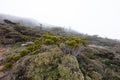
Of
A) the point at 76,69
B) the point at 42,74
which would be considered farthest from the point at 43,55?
the point at 76,69

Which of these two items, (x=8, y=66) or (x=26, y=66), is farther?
(x=8, y=66)

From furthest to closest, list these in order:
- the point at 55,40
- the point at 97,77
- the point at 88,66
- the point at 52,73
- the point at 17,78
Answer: the point at 55,40 < the point at 88,66 < the point at 97,77 < the point at 17,78 < the point at 52,73

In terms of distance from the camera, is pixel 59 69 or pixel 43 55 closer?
pixel 59 69

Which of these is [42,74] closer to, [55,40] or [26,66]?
[26,66]

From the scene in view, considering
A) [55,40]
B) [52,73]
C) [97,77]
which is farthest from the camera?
[55,40]

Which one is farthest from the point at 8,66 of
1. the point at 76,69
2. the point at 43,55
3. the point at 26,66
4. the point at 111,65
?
the point at 111,65

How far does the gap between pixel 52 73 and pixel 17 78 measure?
2.18m

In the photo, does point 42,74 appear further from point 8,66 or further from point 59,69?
point 8,66

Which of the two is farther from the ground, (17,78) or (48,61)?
(48,61)

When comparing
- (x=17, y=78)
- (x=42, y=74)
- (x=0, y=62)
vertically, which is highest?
(x=42, y=74)

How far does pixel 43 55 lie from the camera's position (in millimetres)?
10906

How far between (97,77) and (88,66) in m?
1.16

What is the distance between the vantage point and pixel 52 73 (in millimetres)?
9789

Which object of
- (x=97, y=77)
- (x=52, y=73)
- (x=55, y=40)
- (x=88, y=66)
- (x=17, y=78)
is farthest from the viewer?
(x=55, y=40)
